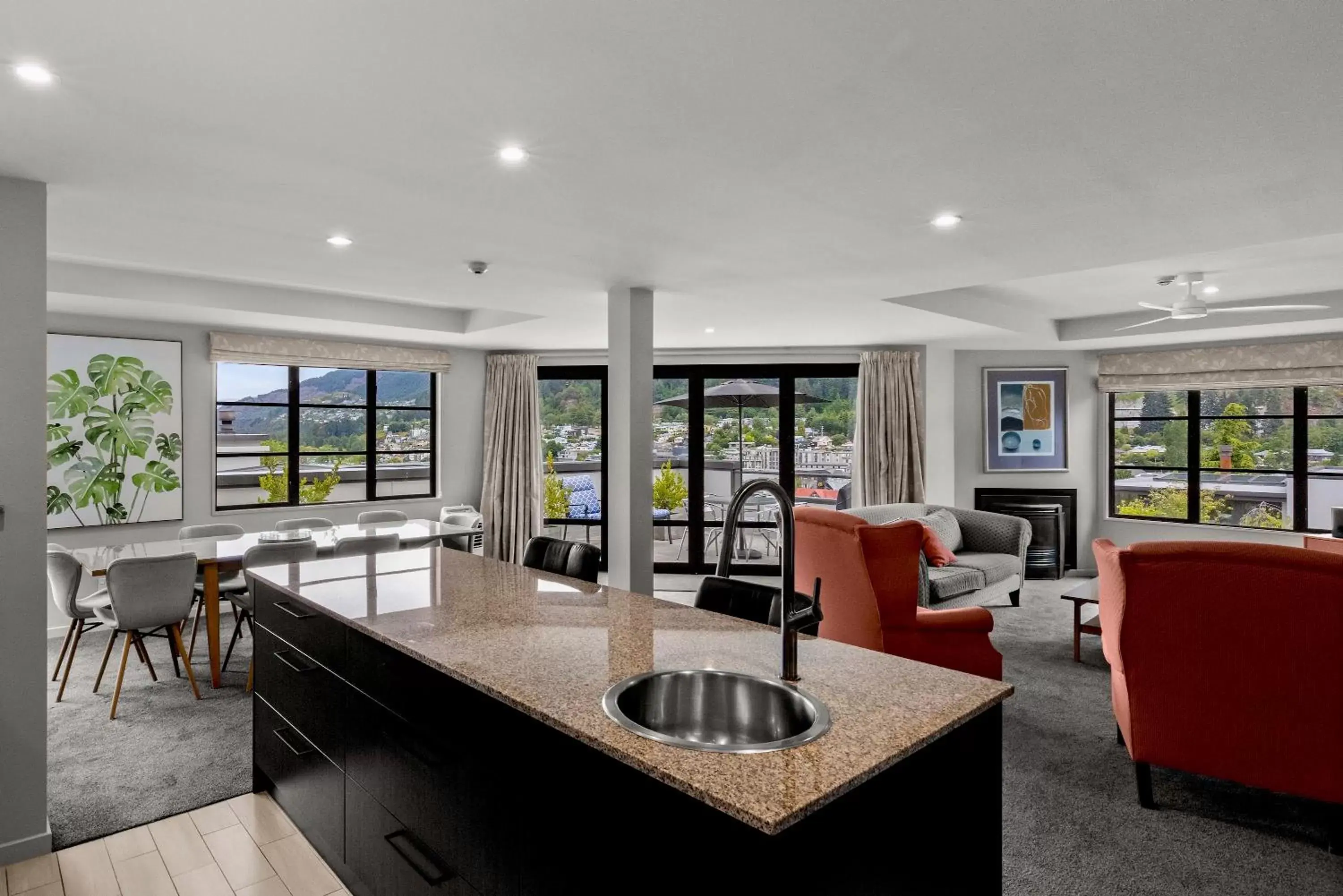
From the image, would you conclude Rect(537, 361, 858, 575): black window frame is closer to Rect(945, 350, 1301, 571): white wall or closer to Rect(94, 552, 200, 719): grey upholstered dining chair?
Rect(945, 350, 1301, 571): white wall

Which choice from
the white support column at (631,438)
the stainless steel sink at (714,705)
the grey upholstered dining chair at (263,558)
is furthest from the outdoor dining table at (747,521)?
the stainless steel sink at (714,705)

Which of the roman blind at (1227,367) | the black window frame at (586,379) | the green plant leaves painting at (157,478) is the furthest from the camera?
the black window frame at (586,379)

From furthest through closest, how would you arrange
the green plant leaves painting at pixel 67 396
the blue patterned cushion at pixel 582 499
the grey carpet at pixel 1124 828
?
the blue patterned cushion at pixel 582 499
the green plant leaves painting at pixel 67 396
the grey carpet at pixel 1124 828

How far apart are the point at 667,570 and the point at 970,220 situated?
16.9 ft

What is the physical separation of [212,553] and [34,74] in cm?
298

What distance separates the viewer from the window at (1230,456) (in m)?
6.52

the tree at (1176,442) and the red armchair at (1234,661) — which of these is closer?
the red armchair at (1234,661)

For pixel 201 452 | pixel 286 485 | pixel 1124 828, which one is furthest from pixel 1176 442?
pixel 201 452

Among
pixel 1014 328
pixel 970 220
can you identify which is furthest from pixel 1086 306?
pixel 970 220

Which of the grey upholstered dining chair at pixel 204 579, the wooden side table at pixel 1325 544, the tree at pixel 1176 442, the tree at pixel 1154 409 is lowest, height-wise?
the grey upholstered dining chair at pixel 204 579

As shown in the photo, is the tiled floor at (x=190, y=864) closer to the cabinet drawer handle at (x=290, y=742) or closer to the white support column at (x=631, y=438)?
the cabinet drawer handle at (x=290, y=742)

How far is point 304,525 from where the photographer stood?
5395 millimetres

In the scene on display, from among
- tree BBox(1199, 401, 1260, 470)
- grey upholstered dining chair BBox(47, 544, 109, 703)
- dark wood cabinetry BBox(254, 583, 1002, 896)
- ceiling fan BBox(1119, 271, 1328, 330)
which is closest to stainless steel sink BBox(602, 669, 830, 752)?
dark wood cabinetry BBox(254, 583, 1002, 896)

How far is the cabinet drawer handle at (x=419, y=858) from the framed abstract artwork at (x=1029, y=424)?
22.0 feet
